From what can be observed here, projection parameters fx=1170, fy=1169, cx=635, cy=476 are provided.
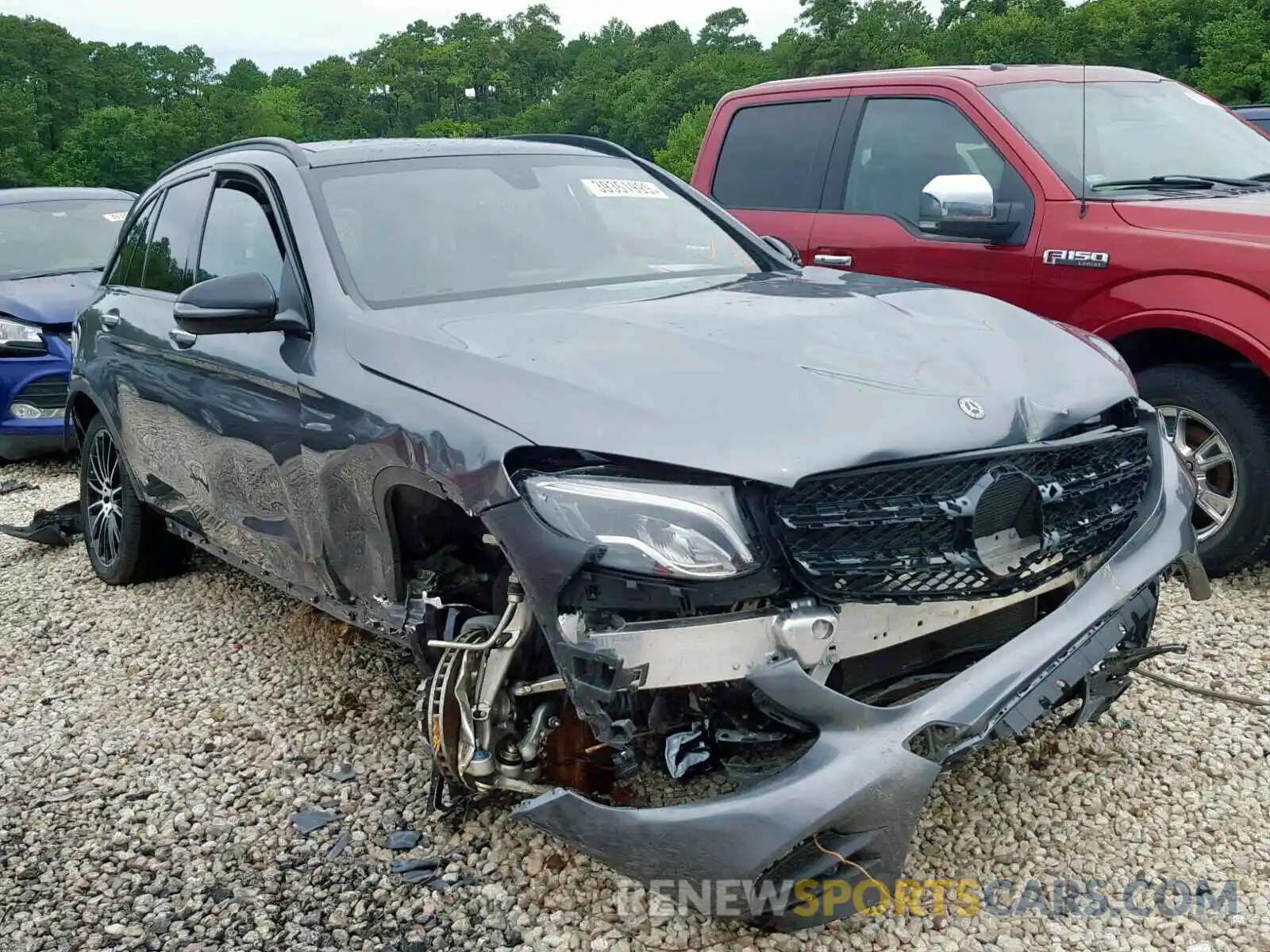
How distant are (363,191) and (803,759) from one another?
2.29 m

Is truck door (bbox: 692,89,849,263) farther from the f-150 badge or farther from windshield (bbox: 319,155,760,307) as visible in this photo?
windshield (bbox: 319,155,760,307)

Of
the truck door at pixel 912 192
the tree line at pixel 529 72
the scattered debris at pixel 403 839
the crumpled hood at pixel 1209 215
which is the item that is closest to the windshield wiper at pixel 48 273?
the truck door at pixel 912 192

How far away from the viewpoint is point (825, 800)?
2.13 meters

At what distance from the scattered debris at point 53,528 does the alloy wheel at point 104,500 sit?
21.7 inches

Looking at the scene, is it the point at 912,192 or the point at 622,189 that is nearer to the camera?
the point at 622,189

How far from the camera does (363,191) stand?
141 inches

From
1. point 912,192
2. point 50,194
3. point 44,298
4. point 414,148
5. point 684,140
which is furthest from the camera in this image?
point 684,140

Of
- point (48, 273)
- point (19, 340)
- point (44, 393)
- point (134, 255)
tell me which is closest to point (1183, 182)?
point (134, 255)

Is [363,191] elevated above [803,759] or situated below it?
above

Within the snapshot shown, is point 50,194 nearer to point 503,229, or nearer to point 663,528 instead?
point 503,229

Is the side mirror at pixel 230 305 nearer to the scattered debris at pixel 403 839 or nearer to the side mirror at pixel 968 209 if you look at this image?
the scattered debris at pixel 403 839

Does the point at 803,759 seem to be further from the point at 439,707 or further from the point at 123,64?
the point at 123,64

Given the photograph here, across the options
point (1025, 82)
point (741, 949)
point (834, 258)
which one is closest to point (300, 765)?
point (741, 949)

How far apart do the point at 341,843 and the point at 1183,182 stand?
13.3 feet
